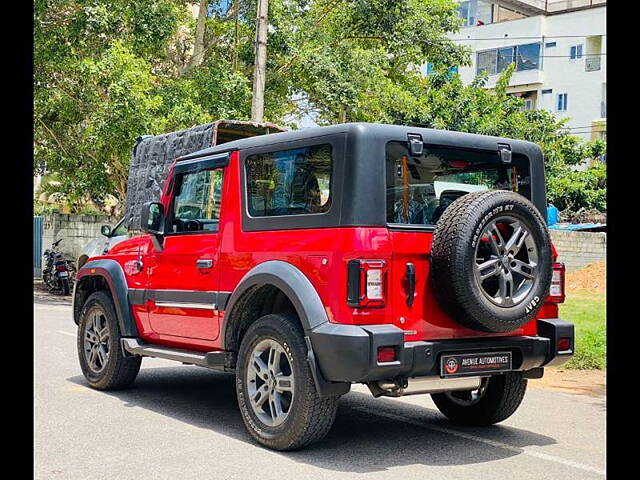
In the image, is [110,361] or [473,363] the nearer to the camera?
[473,363]

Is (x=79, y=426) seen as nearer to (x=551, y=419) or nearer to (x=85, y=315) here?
(x=85, y=315)

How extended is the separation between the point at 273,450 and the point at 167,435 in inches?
36.4

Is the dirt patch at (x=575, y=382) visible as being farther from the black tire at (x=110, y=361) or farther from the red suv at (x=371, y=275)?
the black tire at (x=110, y=361)

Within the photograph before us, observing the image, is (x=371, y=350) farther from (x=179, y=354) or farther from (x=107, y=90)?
(x=107, y=90)

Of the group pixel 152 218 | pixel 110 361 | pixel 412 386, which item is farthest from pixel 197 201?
pixel 412 386

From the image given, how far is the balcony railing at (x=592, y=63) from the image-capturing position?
4375cm

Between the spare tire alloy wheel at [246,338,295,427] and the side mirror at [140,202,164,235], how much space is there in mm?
1884

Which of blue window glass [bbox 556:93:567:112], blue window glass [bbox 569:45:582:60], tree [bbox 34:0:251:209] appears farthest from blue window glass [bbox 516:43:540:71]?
tree [bbox 34:0:251:209]

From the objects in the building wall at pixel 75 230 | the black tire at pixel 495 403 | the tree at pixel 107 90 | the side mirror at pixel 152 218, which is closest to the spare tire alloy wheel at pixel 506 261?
the black tire at pixel 495 403

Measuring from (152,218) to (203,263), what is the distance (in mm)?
918

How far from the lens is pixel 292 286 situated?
5.85 meters

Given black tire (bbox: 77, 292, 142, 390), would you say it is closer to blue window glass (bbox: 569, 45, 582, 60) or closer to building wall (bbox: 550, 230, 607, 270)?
building wall (bbox: 550, 230, 607, 270)

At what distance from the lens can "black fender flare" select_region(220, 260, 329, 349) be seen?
5.70m
